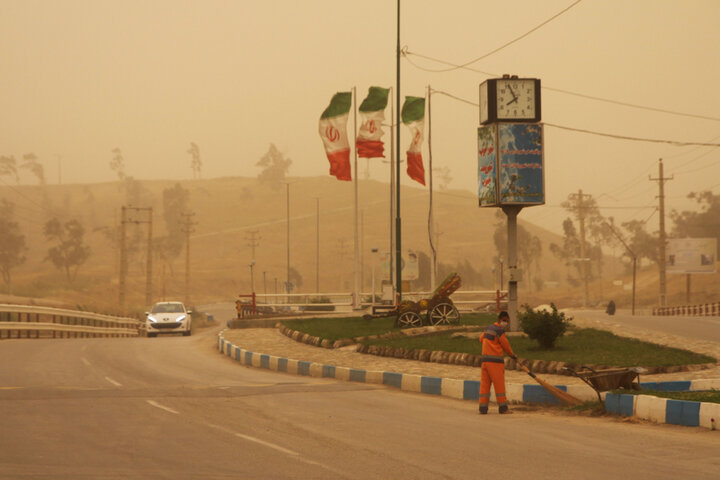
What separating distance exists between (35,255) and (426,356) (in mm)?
192848

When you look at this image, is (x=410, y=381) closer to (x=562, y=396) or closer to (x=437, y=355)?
(x=437, y=355)

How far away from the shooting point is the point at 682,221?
160m

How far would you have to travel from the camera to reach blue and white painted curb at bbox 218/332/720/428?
11580mm

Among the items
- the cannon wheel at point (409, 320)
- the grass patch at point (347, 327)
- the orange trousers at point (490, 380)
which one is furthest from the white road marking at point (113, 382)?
the cannon wheel at point (409, 320)

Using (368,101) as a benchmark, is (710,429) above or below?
below

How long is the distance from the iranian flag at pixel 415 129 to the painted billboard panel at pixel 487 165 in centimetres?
1585

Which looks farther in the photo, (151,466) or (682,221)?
(682,221)

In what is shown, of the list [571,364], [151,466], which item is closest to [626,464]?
[151,466]

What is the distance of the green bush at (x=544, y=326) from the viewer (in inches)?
767

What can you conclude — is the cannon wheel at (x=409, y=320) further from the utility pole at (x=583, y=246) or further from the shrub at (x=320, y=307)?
the utility pole at (x=583, y=246)

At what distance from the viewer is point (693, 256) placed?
3506 inches

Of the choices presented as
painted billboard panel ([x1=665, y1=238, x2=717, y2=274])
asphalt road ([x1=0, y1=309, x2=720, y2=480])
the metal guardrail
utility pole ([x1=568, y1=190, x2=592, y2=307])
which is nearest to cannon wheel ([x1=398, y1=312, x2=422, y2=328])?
asphalt road ([x1=0, y1=309, x2=720, y2=480])

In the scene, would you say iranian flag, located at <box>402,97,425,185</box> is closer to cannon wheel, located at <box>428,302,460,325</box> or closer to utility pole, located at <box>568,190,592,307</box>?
cannon wheel, located at <box>428,302,460,325</box>

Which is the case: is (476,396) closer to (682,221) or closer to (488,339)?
(488,339)
